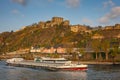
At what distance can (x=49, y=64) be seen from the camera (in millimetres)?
115812

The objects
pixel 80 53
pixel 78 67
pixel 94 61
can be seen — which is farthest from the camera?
pixel 80 53

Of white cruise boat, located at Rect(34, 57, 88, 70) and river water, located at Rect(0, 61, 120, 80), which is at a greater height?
white cruise boat, located at Rect(34, 57, 88, 70)

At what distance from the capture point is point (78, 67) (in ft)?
336

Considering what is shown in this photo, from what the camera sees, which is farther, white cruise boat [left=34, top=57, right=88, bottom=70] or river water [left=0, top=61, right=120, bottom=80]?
white cruise boat [left=34, top=57, right=88, bottom=70]

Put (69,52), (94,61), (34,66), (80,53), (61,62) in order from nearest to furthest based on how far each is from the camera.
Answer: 1. (61,62)
2. (34,66)
3. (94,61)
4. (80,53)
5. (69,52)

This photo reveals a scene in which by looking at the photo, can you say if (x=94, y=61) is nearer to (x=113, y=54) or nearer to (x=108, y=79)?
(x=113, y=54)

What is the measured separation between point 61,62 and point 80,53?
5455cm

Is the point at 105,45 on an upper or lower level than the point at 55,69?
upper

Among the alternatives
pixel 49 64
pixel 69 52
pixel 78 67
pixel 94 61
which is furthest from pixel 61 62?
pixel 69 52

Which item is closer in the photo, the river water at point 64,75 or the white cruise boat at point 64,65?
the river water at point 64,75

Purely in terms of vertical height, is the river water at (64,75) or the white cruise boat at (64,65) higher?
the white cruise boat at (64,65)

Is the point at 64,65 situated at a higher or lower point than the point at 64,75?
higher

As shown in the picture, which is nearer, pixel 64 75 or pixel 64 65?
pixel 64 75

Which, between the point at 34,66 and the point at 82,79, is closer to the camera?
the point at 82,79
